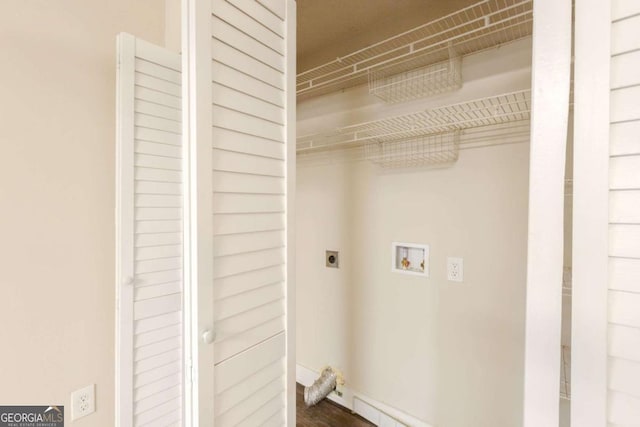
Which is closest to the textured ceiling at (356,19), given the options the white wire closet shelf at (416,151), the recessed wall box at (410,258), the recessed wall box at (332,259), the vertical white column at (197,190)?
the white wire closet shelf at (416,151)

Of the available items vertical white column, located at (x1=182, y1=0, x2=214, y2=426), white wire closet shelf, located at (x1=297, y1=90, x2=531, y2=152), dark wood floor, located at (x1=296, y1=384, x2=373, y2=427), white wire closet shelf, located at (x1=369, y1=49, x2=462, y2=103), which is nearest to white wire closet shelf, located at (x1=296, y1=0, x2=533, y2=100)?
white wire closet shelf, located at (x1=369, y1=49, x2=462, y2=103)

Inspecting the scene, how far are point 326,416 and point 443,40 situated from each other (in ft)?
7.75

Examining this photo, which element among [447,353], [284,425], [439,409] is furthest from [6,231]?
[439,409]

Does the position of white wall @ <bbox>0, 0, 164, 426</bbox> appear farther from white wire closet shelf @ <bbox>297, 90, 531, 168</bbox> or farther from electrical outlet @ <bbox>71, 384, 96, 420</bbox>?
white wire closet shelf @ <bbox>297, 90, 531, 168</bbox>

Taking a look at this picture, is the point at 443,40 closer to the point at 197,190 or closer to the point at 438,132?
the point at 438,132

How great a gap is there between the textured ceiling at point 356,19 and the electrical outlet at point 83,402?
6.06ft

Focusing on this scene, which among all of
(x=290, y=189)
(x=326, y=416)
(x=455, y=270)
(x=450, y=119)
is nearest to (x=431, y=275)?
(x=455, y=270)

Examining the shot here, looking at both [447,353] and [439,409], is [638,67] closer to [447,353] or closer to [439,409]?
[447,353]

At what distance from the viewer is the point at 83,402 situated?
1203 millimetres

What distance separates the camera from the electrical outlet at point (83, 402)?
1186 millimetres

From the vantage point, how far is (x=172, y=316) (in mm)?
1200

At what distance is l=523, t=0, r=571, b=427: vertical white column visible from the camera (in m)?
0.55

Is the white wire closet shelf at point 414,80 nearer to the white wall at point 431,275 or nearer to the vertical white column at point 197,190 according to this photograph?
the white wall at point 431,275

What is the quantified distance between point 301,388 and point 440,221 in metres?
1.69
